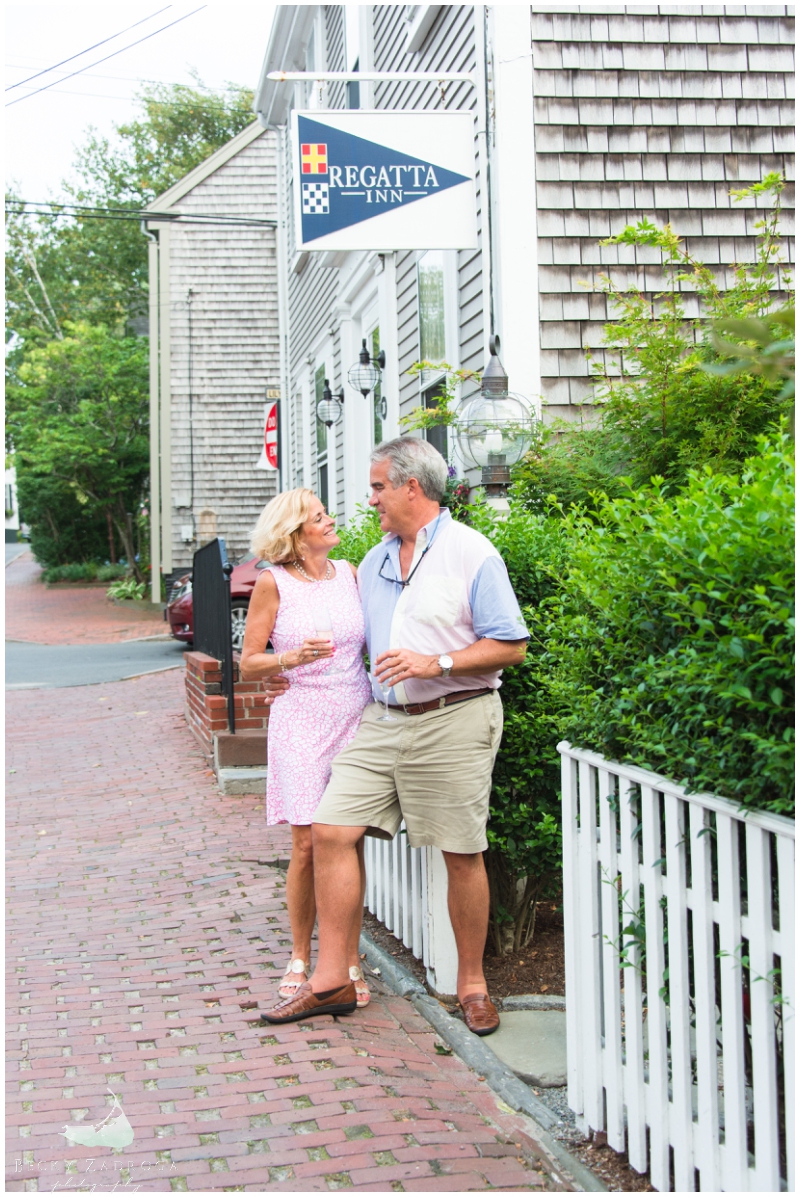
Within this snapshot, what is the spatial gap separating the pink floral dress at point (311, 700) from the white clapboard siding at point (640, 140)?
3.16m

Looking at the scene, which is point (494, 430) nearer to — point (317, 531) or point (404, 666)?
point (317, 531)

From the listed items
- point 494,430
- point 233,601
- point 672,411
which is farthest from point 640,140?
point 233,601

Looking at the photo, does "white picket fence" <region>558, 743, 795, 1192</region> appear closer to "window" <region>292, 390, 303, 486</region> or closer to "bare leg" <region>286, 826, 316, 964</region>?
"bare leg" <region>286, 826, 316, 964</region>

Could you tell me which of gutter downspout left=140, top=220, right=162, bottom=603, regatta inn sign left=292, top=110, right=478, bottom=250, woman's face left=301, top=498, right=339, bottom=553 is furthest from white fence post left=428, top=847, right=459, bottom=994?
gutter downspout left=140, top=220, right=162, bottom=603

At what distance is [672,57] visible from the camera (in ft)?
22.3

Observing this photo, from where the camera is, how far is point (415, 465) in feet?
12.1

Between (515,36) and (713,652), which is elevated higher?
(515,36)

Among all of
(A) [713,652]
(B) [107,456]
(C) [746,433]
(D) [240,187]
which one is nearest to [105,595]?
(B) [107,456]

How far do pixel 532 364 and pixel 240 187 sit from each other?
52.5 ft

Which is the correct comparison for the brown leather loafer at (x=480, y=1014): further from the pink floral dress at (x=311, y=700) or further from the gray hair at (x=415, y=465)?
the gray hair at (x=415, y=465)

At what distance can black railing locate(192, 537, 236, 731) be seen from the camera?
738cm

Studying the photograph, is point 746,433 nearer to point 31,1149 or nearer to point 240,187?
point 31,1149

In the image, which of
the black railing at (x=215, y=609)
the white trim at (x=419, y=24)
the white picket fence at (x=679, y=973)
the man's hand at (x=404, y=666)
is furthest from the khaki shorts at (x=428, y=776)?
the white trim at (x=419, y=24)

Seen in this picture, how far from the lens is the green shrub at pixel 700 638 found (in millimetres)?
2031
